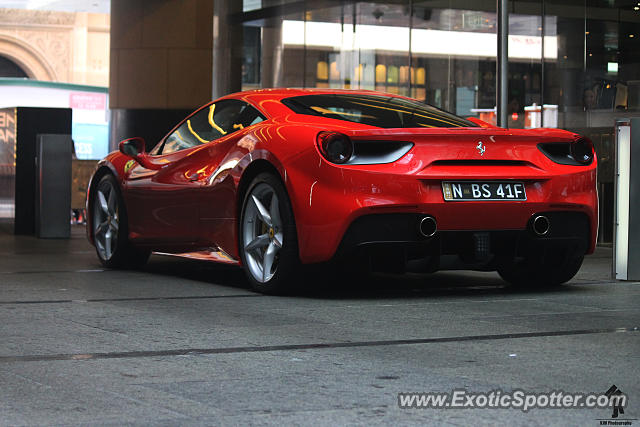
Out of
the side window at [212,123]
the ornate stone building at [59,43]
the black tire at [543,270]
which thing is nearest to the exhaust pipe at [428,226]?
the black tire at [543,270]

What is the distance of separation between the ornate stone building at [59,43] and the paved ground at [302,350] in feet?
122

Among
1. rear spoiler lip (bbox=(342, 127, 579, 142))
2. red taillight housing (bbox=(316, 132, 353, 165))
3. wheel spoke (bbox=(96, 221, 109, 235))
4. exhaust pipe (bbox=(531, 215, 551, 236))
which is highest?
rear spoiler lip (bbox=(342, 127, 579, 142))

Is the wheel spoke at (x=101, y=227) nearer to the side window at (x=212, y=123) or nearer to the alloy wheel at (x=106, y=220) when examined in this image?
the alloy wheel at (x=106, y=220)

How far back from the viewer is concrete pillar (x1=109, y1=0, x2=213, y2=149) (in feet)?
67.0

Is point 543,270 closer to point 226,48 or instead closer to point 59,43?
point 226,48

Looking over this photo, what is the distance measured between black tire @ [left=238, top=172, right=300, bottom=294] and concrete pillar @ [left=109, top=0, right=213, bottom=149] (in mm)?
13961

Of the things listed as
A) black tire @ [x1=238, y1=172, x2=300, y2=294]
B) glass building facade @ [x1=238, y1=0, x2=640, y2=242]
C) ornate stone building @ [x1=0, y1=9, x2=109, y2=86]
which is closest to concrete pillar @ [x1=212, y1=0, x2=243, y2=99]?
glass building facade @ [x1=238, y1=0, x2=640, y2=242]

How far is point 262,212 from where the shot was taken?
21.4 ft

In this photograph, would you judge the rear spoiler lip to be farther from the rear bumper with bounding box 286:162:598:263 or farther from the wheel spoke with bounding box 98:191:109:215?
the wheel spoke with bounding box 98:191:109:215

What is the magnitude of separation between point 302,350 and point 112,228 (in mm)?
4425

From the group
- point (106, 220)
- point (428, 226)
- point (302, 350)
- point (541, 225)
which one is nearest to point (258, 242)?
point (428, 226)

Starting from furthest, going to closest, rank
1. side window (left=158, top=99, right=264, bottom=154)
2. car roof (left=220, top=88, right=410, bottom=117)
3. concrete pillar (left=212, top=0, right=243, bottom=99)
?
concrete pillar (left=212, top=0, right=243, bottom=99) < side window (left=158, top=99, right=264, bottom=154) < car roof (left=220, top=88, right=410, bottom=117)

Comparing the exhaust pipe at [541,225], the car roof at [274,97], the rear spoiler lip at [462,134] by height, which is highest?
the car roof at [274,97]

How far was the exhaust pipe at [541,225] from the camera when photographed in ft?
21.0
